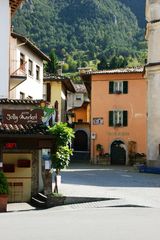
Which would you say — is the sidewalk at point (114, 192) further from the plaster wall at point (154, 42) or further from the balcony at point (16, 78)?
the plaster wall at point (154, 42)

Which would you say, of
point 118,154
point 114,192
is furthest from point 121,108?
point 114,192

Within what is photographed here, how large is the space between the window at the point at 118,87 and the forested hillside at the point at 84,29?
105 m

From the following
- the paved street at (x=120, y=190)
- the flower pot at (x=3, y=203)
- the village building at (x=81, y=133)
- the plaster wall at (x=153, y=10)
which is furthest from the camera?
the village building at (x=81, y=133)

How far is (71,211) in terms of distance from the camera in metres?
18.8

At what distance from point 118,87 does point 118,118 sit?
9.53 ft

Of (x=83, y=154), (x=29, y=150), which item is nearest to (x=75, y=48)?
(x=83, y=154)

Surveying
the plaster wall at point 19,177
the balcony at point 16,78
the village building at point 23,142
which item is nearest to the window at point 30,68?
the balcony at point 16,78

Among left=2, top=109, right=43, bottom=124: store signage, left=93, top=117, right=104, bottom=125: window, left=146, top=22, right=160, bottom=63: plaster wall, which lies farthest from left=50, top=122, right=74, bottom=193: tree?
left=93, top=117, right=104, bottom=125: window

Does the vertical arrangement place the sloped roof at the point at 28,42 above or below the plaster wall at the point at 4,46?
above

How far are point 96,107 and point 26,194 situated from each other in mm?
28002

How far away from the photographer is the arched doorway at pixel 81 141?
60.3m

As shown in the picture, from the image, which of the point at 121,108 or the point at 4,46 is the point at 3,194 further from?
the point at 121,108

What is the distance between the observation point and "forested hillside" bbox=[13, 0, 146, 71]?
15812 cm

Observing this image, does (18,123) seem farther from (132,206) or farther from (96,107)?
(96,107)
